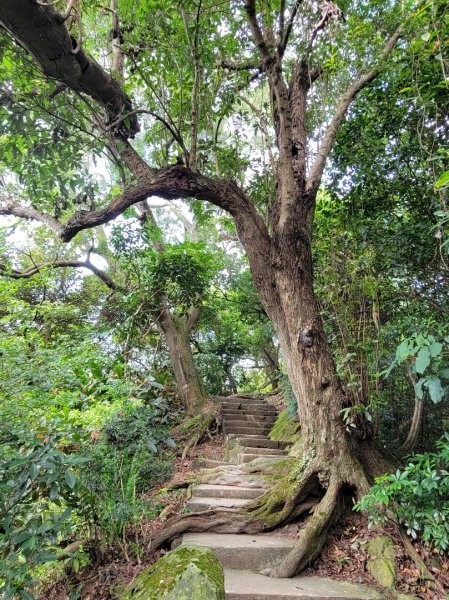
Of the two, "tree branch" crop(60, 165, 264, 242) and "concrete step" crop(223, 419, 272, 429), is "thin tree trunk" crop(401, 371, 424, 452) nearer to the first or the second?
"tree branch" crop(60, 165, 264, 242)

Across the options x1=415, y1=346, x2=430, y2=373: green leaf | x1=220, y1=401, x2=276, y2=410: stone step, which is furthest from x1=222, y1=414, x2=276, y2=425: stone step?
x1=415, y1=346, x2=430, y2=373: green leaf

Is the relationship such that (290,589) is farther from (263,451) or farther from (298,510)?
(263,451)

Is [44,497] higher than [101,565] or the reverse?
higher

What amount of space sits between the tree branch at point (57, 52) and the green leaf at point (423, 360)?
3.81 m

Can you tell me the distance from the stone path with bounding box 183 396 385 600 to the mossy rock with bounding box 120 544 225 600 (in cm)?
83

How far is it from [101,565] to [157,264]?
15.5ft

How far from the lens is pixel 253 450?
5340mm

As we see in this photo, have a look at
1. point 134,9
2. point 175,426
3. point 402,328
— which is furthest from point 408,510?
point 134,9

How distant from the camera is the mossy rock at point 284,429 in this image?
19.5ft

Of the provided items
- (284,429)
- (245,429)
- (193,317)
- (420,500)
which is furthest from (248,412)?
(420,500)

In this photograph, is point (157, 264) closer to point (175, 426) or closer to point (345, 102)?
point (175, 426)

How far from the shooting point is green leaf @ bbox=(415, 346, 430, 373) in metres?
2.11

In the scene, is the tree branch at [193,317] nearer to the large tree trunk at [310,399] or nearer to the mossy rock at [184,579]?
the large tree trunk at [310,399]

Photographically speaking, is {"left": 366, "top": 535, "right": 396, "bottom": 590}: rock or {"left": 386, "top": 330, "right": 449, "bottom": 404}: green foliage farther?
{"left": 366, "top": 535, "right": 396, "bottom": 590}: rock
